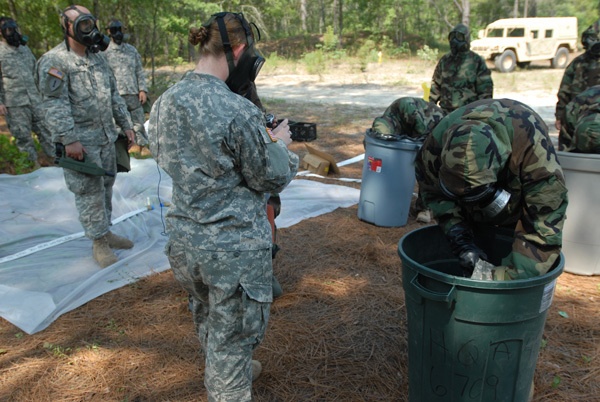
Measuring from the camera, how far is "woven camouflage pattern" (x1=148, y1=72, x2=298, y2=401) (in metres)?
1.68

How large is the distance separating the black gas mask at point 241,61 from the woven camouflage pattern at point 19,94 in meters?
5.85

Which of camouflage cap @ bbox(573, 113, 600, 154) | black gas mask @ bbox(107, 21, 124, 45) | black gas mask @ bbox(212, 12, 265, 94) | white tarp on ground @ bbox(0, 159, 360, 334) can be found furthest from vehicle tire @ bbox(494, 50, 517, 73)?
black gas mask @ bbox(212, 12, 265, 94)

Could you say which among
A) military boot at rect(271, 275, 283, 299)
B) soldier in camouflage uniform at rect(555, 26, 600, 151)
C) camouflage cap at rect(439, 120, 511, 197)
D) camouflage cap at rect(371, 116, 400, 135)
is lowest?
military boot at rect(271, 275, 283, 299)

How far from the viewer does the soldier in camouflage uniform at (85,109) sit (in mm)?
3369

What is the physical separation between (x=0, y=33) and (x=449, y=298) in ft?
24.5

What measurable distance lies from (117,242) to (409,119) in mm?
3010

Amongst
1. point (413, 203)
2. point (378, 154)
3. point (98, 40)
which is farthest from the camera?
point (413, 203)

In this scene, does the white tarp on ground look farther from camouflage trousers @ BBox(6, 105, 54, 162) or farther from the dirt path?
the dirt path

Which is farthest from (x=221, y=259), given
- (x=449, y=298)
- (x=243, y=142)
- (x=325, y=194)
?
(x=325, y=194)

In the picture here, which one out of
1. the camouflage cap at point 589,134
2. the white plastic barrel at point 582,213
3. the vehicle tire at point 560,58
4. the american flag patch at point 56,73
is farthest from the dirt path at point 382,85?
the american flag patch at point 56,73

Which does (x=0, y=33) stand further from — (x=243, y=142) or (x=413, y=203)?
(x=243, y=142)

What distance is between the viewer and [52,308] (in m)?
3.19

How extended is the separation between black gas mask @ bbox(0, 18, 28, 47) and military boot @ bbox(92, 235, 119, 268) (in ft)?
14.7

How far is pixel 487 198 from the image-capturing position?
74.4 inches
